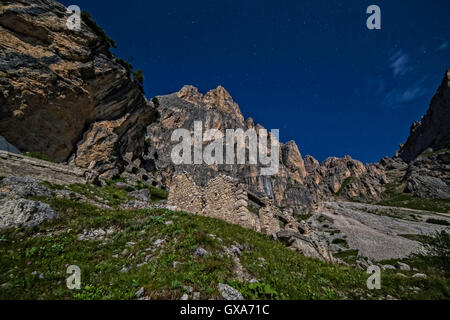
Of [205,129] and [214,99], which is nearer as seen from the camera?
[205,129]

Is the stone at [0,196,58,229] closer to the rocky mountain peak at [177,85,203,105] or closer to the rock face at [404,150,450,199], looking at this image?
the rocky mountain peak at [177,85,203,105]

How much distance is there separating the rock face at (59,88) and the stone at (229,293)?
27.7m

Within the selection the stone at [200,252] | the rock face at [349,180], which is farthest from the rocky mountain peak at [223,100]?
the stone at [200,252]

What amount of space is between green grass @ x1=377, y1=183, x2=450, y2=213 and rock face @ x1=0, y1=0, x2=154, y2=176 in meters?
145

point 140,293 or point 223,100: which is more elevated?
point 223,100

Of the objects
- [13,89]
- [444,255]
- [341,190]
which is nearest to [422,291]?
[444,255]

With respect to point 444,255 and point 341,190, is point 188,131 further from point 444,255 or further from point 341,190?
point 341,190

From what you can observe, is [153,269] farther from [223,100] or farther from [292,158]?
[292,158]

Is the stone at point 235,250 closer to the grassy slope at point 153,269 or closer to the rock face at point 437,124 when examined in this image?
the grassy slope at point 153,269

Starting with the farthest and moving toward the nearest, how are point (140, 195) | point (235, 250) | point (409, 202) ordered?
point (409, 202) < point (140, 195) < point (235, 250)

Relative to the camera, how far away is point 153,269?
18.8 feet

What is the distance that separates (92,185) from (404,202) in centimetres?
16014

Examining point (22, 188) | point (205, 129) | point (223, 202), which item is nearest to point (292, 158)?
point (205, 129)

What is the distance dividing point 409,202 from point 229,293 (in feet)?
520
